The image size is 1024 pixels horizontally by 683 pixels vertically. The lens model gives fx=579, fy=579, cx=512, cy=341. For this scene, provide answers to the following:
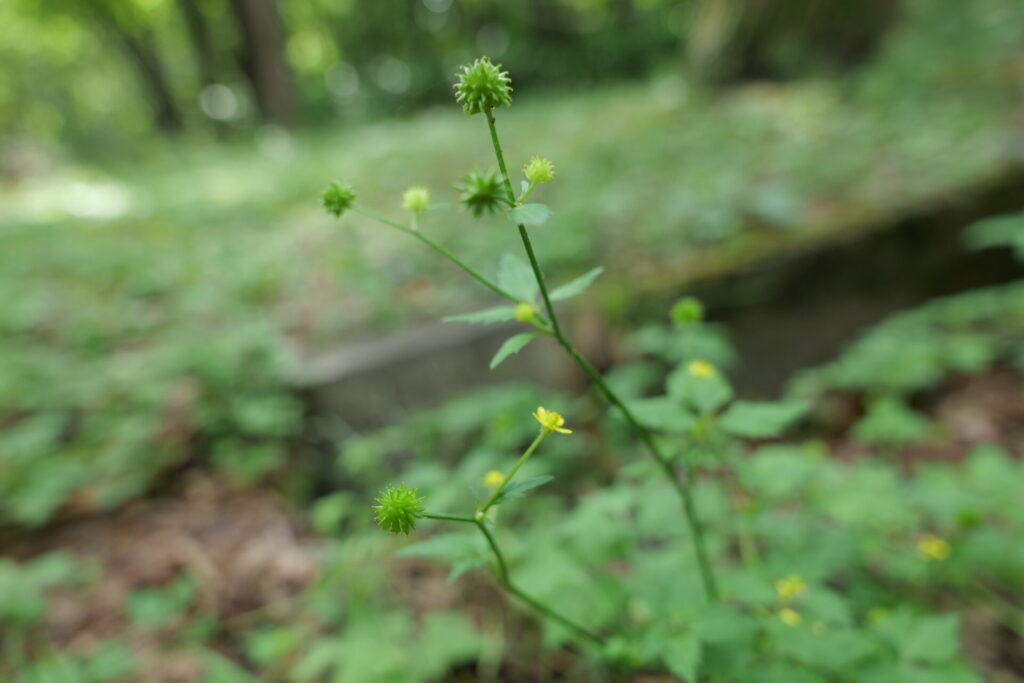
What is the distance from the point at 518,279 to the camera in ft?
2.64

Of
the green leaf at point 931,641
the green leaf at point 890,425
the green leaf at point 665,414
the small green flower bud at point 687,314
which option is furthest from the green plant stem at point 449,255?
the green leaf at point 890,425

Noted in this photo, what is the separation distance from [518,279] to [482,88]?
259mm

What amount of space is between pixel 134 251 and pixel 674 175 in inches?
139

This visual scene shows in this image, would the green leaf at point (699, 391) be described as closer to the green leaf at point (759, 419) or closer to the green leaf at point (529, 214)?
the green leaf at point (759, 419)

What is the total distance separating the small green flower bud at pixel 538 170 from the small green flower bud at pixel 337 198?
0.25 meters

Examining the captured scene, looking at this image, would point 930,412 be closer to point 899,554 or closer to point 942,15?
point 899,554

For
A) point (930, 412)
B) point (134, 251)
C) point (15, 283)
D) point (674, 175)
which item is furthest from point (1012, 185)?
point (15, 283)

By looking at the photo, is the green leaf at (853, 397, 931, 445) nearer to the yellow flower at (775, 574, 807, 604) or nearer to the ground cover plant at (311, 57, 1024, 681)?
the ground cover plant at (311, 57, 1024, 681)

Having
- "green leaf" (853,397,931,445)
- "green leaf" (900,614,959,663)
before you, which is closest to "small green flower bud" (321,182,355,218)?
"green leaf" (900,614,959,663)

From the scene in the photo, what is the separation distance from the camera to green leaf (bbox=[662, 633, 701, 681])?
2.61ft

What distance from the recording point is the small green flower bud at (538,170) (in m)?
0.68

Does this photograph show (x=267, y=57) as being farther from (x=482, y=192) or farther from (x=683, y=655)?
(x=683, y=655)

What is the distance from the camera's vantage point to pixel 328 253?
3.45 meters

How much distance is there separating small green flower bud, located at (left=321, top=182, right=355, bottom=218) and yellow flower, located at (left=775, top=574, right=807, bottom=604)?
110cm
